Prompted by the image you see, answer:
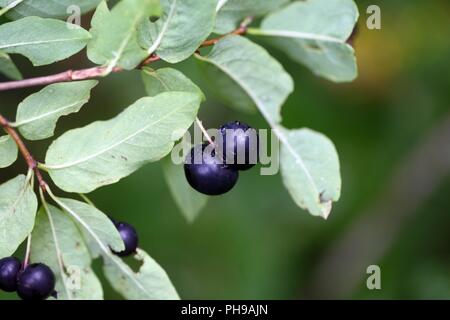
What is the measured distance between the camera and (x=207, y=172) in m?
1.31

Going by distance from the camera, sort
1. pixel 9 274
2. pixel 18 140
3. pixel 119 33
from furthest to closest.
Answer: pixel 9 274 < pixel 18 140 < pixel 119 33

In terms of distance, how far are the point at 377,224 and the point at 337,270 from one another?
289 millimetres

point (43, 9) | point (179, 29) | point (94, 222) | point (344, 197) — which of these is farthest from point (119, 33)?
point (344, 197)

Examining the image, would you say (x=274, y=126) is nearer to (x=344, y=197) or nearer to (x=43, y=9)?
(x=43, y=9)

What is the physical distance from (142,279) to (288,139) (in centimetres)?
42

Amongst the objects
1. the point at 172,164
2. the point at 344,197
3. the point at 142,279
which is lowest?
the point at 344,197

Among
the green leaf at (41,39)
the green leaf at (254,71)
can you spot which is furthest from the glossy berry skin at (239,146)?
the green leaf at (41,39)

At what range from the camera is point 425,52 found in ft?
10.6

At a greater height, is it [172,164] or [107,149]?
[107,149]

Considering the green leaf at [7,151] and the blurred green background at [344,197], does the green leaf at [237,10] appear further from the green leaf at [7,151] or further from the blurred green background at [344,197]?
the blurred green background at [344,197]

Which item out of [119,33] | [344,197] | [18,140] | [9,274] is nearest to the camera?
[119,33]
